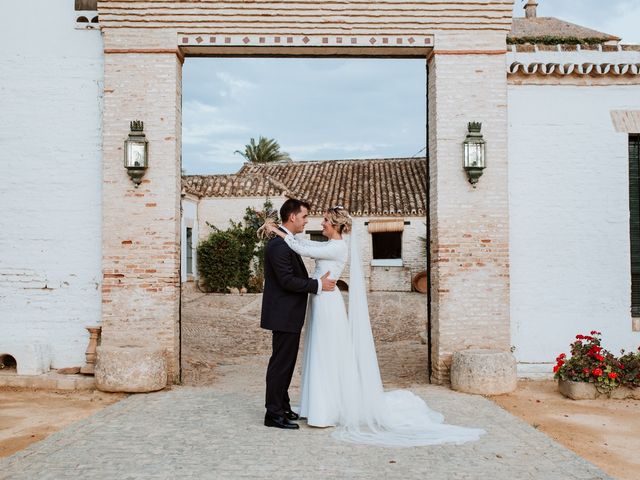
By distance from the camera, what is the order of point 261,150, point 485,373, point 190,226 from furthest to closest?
1. point 261,150
2. point 190,226
3. point 485,373

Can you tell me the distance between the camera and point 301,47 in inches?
298

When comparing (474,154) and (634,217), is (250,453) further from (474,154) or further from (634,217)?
(634,217)

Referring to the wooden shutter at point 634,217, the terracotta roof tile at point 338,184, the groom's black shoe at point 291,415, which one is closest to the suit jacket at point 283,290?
the groom's black shoe at point 291,415

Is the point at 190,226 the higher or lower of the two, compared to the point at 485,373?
higher

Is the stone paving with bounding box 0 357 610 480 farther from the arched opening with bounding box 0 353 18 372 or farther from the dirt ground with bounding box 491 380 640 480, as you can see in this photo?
the arched opening with bounding box 0 353 18 372

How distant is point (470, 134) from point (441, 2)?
1.58 meters

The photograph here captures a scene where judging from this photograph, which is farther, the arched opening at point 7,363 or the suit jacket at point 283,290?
the arched opening at point 7,363

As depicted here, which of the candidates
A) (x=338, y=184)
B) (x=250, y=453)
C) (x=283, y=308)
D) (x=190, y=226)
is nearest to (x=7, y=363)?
(x=283, y=308)

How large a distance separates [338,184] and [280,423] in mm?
20371

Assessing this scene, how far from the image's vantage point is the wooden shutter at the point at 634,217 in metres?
8.09

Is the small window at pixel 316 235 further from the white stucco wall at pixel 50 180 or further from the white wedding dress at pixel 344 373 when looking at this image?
the white wedding dress at pixel 344 373

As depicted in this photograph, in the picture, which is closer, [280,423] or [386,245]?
[280,423]

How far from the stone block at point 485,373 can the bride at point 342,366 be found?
123 cm

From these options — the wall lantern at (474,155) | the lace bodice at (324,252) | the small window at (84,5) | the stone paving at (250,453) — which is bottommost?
the stone paving at (250,453)
